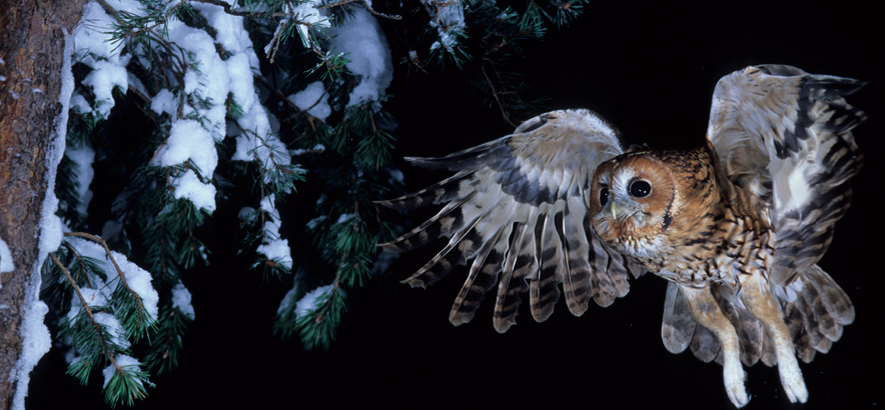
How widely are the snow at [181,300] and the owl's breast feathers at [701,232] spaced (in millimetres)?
890

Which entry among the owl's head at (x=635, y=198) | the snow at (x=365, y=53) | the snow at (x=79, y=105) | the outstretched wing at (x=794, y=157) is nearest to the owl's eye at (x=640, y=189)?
the owl's head at (x=635, y=198)

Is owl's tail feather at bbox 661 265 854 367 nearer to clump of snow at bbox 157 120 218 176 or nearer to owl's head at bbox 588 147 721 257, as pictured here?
owl's head at bbox 588 147 721 257

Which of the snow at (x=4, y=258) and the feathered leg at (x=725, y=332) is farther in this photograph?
the feathered leg at (x=725, y=332)

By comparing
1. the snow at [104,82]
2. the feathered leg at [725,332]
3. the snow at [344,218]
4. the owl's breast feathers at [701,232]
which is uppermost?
the snow at [104,82]

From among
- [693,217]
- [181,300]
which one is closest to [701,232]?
[693,217]

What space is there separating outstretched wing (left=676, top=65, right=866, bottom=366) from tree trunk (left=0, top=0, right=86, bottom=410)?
3.06 feet

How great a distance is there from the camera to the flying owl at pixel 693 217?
0.79 m

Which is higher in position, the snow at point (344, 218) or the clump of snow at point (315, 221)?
the clump of snow at point (315, 221)

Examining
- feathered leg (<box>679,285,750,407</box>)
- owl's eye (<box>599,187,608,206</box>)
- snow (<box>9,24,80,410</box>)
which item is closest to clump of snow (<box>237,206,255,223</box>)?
snow (<box>9,24,80,410</box>)

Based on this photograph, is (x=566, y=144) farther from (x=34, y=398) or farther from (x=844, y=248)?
(x=34, y=398)

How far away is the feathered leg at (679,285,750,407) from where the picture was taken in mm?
923

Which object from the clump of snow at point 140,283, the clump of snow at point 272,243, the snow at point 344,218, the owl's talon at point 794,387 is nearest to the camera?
the owl's talon at point 794,387

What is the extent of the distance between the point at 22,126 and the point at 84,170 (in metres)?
0.41

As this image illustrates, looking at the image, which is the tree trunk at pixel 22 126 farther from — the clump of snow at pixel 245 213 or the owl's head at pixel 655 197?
the owl's head at pixel 655 197
